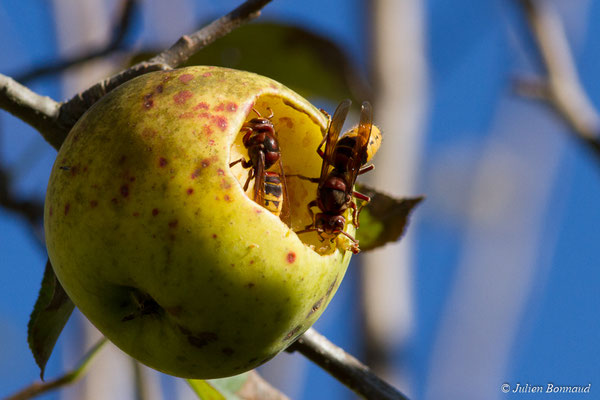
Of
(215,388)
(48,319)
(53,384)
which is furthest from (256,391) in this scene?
(48,319)

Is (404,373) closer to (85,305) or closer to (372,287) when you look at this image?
(372,287)

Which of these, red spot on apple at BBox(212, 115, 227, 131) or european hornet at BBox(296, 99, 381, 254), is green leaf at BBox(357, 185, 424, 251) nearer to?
european hornet at BBox(296, 99, 381, 254)

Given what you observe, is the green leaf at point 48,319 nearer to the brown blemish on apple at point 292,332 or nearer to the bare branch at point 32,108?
the bare branch at point 32,108

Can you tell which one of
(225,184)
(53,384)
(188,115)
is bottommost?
(53,384)

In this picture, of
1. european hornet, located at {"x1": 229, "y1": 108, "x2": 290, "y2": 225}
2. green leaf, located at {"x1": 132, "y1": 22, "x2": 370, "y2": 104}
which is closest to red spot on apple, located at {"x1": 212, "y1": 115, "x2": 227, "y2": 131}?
european hornet, located at {"x1": 229, "y1": 108, "x2": 290, "y2": 225}

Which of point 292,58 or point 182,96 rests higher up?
point 292,58

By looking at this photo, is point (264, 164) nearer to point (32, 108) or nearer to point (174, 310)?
point (174, 310)

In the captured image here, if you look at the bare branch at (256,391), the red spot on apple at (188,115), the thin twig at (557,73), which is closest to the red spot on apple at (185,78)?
the red spot on apple at (188,115)
